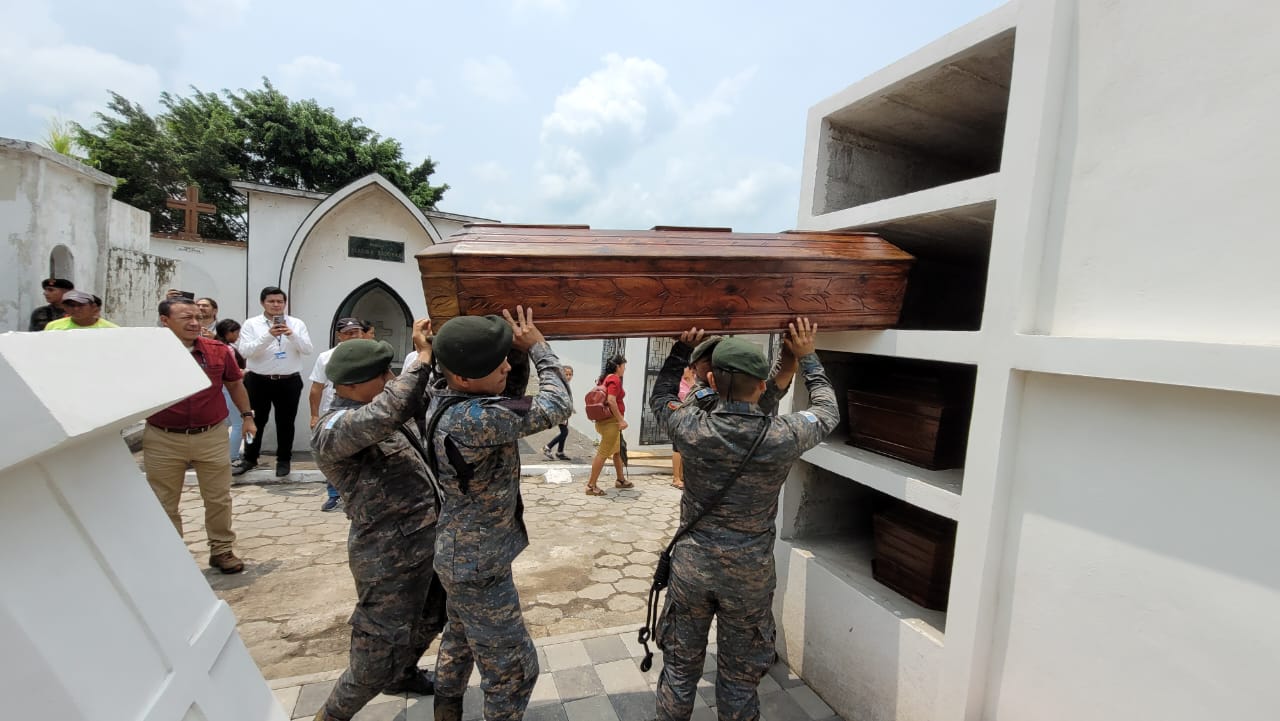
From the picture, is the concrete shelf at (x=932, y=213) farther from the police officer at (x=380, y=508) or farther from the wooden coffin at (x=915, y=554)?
the police officer at (x=380, y=508)

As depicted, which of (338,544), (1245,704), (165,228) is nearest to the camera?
(1245,704)

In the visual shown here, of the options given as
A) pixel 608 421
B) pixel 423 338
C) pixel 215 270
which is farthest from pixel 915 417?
pixel 215 270

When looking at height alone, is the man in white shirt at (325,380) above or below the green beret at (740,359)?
below

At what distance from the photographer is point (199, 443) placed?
150 inches

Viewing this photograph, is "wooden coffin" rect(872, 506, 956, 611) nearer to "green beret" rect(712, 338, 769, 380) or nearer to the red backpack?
"green beret" rect(712, 338, 769, 380)

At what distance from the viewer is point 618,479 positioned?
22.5 ft

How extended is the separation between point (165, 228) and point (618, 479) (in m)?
22.3

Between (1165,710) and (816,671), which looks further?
(816,671)

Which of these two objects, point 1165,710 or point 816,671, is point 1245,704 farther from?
point 816,671

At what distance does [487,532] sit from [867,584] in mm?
1903

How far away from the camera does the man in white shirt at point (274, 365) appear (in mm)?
5715

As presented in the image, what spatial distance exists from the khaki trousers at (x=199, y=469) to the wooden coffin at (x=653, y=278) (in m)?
2.92

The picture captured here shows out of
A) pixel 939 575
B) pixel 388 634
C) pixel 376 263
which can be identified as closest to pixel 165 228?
pixel 376 263

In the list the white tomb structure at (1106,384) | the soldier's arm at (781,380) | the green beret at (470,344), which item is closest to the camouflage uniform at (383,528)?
the green beret at (470,344)
